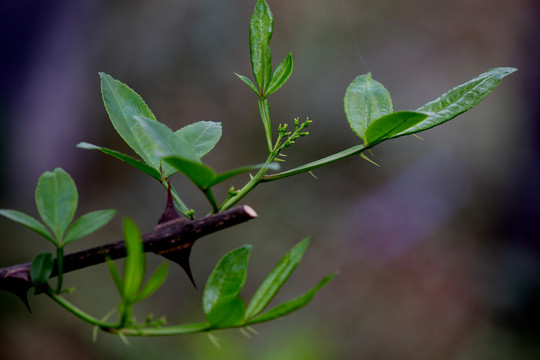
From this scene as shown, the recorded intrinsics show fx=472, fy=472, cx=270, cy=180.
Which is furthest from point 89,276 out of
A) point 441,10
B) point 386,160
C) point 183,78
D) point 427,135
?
point 441,10

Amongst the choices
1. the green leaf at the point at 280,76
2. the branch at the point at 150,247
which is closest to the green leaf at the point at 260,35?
the green leaf at the point at 280,76

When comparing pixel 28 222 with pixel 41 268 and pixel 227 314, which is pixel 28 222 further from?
pixel 227 314

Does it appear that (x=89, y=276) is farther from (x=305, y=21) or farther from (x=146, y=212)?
(x=305, y=21)

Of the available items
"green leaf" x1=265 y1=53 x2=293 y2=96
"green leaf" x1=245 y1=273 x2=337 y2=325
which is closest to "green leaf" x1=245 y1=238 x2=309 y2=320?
"green leaf" x1=245 y1=273 x2=337 y2=325

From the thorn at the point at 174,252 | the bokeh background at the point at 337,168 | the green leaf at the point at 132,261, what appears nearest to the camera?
the green leaf at the point at 132,261

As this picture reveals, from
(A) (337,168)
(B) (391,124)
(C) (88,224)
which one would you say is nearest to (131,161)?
(C) (88,224)

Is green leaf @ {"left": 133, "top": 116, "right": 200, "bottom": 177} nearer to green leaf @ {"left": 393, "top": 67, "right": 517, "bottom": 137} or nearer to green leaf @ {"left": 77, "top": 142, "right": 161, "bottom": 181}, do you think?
green leaf @ {"left": 77, "top": 142, "right": 161, "bottom": 181}

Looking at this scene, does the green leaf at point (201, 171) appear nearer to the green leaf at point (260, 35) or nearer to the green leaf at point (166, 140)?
the green leaf at point (166, 140)

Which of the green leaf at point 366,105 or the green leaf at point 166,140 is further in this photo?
the green leaf at point 366,105
